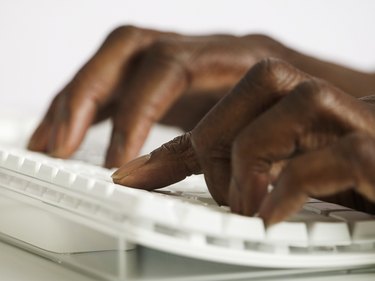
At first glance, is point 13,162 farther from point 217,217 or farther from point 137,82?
point 137,82

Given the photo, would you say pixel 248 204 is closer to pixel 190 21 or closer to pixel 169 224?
pixel 169 224

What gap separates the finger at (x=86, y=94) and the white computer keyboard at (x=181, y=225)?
361 millimetres

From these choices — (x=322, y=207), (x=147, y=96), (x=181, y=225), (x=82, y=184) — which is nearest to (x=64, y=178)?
(x=82, y=184)

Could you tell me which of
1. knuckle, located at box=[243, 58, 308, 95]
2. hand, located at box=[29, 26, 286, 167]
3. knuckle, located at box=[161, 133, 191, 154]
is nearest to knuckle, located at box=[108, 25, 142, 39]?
hand, located at box=[29, 26, 286, 167]

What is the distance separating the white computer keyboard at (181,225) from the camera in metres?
0.45

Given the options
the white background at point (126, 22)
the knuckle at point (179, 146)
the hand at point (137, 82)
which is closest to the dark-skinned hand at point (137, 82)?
the hand at point (137, 82)

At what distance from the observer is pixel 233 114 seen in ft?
1.77

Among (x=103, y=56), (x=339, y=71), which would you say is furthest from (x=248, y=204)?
(x=339, y=71)

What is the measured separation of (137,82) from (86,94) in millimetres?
89

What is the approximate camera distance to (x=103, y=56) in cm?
106

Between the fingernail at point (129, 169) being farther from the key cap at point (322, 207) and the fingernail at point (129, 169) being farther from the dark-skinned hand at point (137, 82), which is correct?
the dark-skinned hand at point (137, 82)

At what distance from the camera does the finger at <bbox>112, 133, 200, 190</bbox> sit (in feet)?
2.00

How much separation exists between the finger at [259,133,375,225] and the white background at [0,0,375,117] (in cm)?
123

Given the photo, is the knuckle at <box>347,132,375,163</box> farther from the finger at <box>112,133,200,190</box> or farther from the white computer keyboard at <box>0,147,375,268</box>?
the finger at <box>112,133,200,190</box>
